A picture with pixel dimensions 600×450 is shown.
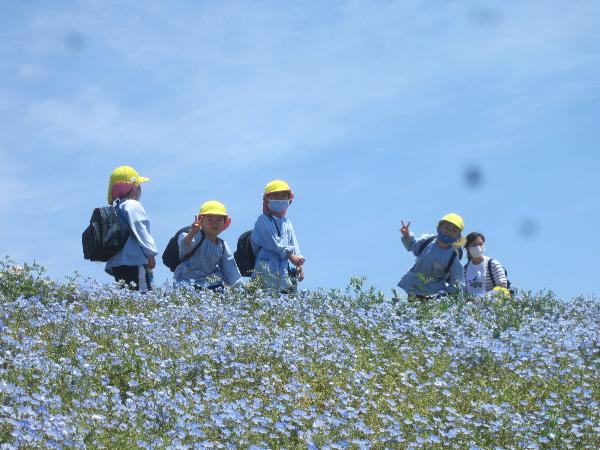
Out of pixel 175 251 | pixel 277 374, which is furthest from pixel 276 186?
pixel 277 374

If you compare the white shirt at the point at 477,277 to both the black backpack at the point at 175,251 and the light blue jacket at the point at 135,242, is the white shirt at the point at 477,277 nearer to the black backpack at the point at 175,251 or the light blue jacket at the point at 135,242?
the black backpack at the point at 175,251

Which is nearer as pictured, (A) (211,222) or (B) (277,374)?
(B) (277,374)

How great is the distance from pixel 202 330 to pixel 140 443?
3386 mm

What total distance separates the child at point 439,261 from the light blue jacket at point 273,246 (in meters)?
1.88

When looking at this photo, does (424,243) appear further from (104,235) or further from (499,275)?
(104,235)

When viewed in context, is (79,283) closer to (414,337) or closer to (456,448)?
(414,337)

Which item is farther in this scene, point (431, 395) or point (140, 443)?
point (431, 395)

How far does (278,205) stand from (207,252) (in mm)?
1113

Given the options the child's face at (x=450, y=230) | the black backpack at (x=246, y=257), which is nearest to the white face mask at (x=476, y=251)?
the child's face at (x=450, y=230)

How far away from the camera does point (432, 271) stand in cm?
1462

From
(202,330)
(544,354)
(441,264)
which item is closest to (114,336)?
(202,330)

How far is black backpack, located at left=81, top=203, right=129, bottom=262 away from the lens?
12922 millimetres

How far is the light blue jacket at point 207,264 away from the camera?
1341 cm

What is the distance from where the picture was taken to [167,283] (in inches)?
500
